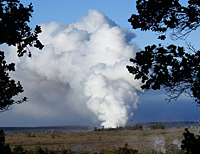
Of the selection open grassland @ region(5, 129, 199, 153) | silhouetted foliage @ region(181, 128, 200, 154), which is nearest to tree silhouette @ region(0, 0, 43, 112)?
silhouetted foliage @ region(181, 128, 200, 154)

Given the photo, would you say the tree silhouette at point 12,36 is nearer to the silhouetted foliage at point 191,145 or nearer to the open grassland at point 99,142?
the silhouetted foliage at point 191,145

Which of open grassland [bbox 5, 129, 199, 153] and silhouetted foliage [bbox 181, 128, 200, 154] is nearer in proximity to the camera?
silhouetted foliage [bbox 181, 128, 200, 154]

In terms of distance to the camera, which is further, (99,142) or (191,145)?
(99,142)

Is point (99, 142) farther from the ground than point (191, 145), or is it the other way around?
point (99, 142)

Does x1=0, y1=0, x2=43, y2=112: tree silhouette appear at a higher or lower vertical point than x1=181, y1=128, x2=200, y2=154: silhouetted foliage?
higher

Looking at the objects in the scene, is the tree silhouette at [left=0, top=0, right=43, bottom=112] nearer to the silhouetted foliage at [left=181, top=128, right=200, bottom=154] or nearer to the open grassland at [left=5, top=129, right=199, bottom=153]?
the silhouetted foliage at [left=181, top=128, right=200, bottom=154]

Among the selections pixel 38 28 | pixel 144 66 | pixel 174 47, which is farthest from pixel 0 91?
pixel 174 47

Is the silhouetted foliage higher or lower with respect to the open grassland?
lower

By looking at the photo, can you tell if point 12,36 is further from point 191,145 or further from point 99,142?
point 99,142

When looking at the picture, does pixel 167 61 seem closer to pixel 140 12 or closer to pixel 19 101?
pixel 140 12

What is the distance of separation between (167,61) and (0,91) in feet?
24.4

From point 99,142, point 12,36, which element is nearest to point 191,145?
point 12,36

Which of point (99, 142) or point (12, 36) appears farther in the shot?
point (99, 142)

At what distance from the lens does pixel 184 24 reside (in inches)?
575
